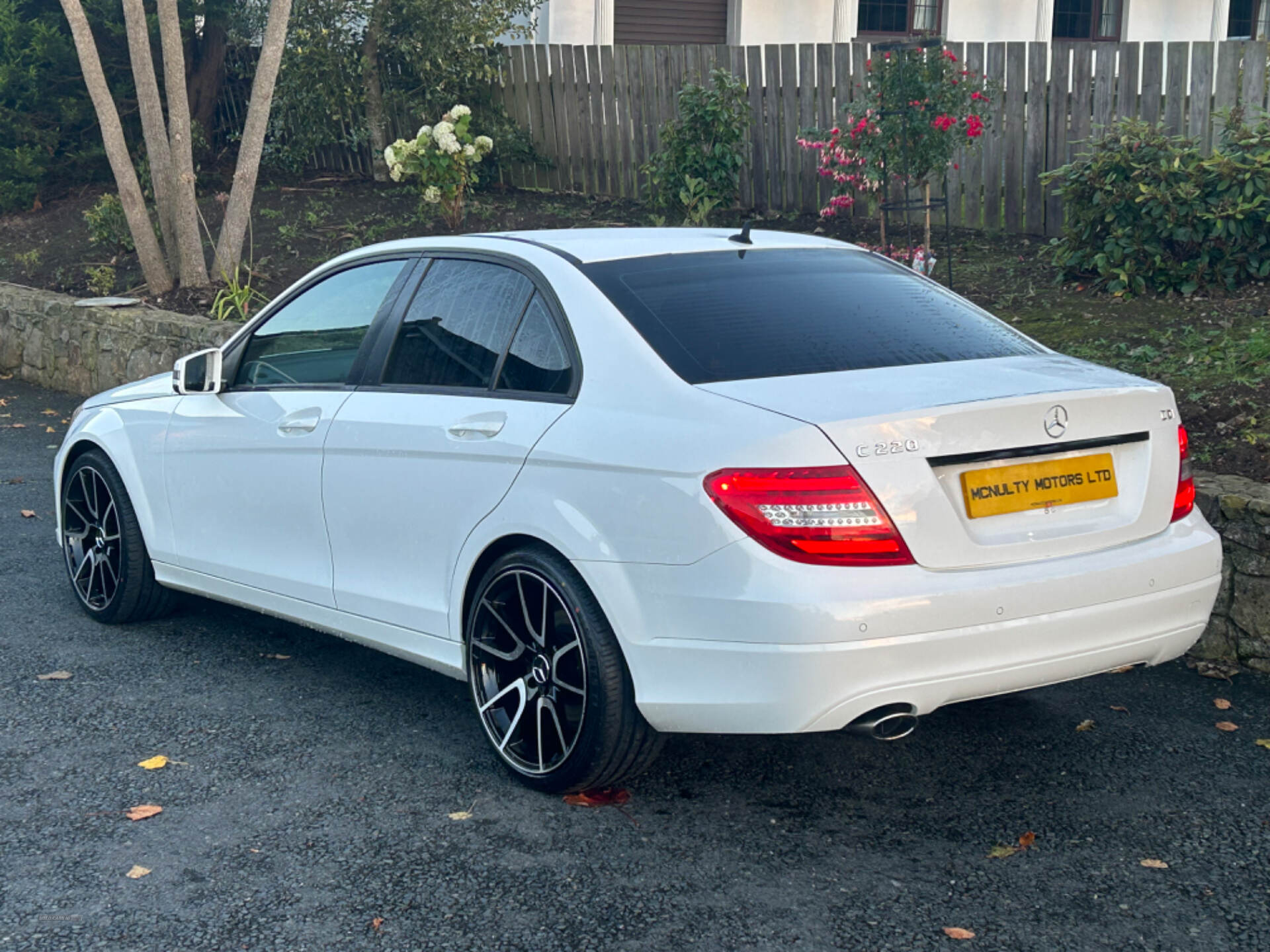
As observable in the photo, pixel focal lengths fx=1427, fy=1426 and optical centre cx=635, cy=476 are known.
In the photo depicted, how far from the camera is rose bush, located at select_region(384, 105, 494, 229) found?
12.7 meters

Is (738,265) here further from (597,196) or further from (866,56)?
(597,196)

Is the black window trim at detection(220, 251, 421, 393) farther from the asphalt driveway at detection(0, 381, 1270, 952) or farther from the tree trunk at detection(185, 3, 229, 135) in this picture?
the tree trunk at detection(185, 3, 229, 135)

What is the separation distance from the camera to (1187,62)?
10.5 meters

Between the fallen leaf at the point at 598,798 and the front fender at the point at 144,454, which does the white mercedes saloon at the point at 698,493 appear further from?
the front fender at the point at 144,454

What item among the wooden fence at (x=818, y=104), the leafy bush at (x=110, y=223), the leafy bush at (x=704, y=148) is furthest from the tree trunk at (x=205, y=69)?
the leafy bush at (x=704, y=148)

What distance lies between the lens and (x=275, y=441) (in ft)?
16.0

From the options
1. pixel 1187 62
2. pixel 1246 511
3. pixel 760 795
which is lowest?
pixel 760 795

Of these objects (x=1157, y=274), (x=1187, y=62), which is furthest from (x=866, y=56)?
(x=1157, y=274)

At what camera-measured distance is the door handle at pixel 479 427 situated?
159 inches

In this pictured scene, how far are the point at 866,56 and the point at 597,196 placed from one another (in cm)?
348

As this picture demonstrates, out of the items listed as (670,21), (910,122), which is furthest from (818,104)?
(670,21)

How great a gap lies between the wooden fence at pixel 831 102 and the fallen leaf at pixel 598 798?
23.2 feet

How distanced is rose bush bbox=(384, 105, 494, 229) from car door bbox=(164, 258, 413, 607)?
7.68 meters

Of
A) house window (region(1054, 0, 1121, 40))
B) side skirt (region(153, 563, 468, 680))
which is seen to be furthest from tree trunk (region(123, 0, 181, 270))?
house window (region(1054, 0, 1121, 40))
